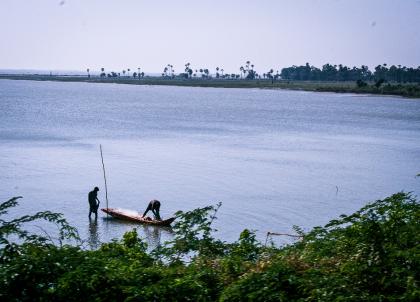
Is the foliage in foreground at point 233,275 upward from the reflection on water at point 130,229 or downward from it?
upward

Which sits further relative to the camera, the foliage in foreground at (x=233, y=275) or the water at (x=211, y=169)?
the water at (x=211, y=169)

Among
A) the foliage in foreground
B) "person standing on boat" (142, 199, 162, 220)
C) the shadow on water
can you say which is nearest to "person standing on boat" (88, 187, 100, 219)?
the shadow on water

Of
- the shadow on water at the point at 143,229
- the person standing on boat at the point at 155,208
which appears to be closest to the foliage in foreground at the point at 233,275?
the shadow on water at the point at 143,229

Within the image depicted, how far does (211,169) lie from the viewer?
1464 inches

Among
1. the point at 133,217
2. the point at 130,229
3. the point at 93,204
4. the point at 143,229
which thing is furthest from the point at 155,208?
the point at 93,204

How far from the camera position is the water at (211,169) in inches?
993

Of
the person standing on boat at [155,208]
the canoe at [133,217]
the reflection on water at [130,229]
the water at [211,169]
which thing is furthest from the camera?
the water at [211,169]

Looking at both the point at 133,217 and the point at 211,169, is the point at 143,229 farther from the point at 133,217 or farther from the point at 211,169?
the point at 211,169

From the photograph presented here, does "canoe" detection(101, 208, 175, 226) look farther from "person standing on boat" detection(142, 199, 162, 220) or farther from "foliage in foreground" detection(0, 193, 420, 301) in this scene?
"foliage in foreground" detection(0, 193, 420, 301)

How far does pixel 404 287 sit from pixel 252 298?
→ 5.61 ft

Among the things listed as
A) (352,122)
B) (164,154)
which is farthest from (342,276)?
(352,122)

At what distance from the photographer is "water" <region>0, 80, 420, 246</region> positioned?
993 inches

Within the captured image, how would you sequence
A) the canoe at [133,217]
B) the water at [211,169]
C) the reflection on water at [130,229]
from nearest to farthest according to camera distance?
the reflection on water at [130,229] → the canoe at [133,217] → the water at [211,169]

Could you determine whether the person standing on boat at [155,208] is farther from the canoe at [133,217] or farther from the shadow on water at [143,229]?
the shadow on water at [143,229]
